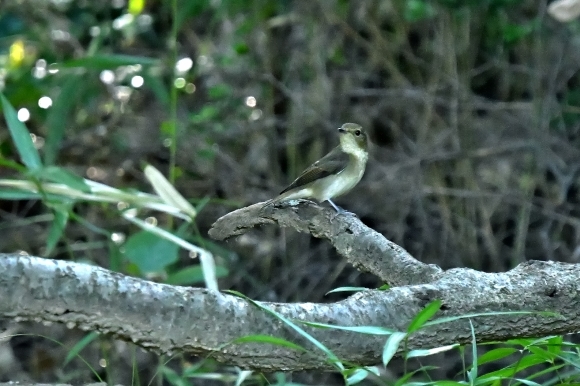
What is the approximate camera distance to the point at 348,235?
2.48 metres

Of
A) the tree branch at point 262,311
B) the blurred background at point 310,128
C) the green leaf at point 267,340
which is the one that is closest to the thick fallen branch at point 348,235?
the tree branch at point 262,311

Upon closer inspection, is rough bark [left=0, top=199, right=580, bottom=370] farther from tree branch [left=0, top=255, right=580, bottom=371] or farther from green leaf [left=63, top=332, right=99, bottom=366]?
green leaf [left=63, top=332, right=99, bottom=366]

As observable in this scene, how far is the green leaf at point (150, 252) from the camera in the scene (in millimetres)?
3752

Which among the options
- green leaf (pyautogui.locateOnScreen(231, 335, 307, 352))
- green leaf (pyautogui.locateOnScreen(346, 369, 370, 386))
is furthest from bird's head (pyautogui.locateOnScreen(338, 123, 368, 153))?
green leaf (pyautogui.locateOnScreen(231, 335, 307, 352))

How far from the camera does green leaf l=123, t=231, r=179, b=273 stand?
3752 millimetres

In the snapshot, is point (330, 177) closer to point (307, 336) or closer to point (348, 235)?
point (348, 235)

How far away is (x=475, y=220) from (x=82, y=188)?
8.08 ft

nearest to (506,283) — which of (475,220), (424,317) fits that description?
(424,317)

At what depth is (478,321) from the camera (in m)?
1.88

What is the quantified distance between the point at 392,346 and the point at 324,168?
6.65 feet

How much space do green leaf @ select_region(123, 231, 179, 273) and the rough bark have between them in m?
1.74

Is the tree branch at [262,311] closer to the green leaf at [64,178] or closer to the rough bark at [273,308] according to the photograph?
the rough bark at [273,308]

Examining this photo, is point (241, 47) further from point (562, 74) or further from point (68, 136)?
point (562, 74)

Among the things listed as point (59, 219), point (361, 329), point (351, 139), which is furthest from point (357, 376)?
point (351, 139)
